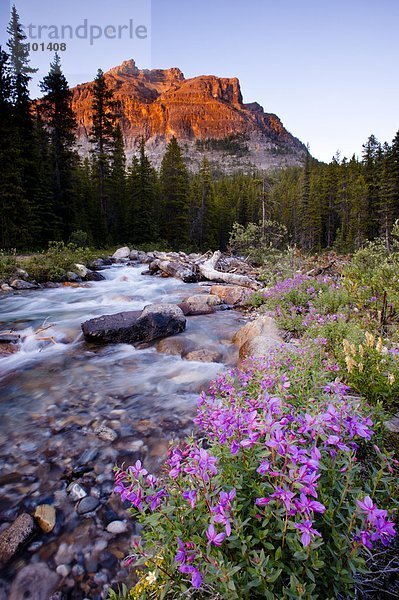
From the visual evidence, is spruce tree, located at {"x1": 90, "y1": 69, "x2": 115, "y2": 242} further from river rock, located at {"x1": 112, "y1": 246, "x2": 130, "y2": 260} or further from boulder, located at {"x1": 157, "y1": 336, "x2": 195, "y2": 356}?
boulder, located at {"x1": 157, "y1": 336, "x2": 195, "y2": 356}

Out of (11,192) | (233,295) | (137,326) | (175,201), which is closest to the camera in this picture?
(137,326)

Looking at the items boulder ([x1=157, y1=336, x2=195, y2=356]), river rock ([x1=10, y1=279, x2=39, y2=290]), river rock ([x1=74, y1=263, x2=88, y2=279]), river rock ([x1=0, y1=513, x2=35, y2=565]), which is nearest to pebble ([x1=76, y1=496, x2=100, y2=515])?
river rock ([x1=0, y1=513, x2=35, y2=565])

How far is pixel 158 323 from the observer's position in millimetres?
7648

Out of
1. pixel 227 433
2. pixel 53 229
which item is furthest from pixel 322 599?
pixel 53 229

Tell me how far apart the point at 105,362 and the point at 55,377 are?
0.97m

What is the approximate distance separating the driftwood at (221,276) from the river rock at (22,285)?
7.90 metres

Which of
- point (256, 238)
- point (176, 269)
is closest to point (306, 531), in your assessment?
point (176, 269)

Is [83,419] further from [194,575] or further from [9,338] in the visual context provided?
[9,338]

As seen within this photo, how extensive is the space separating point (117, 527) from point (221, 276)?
504 inches

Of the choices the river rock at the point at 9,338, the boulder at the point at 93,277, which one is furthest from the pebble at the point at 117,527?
the boulder at the point at 93,277

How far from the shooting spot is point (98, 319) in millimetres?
7891

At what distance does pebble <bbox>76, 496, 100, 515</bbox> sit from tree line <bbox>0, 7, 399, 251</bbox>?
22.0m

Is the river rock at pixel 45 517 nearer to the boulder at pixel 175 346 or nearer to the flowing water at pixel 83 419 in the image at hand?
the flowing water at pixel 83 419

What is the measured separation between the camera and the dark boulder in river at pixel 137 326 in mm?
7336
